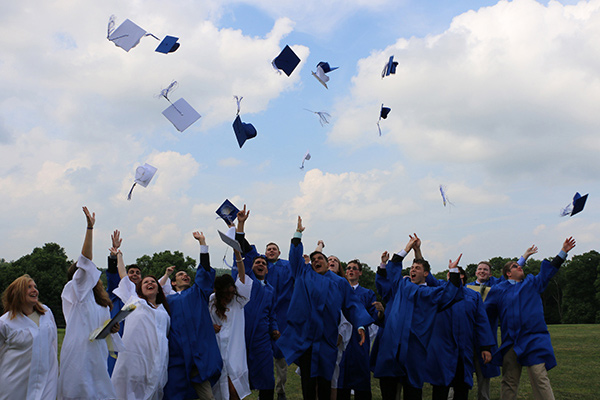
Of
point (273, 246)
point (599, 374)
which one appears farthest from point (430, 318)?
point (599, 374)

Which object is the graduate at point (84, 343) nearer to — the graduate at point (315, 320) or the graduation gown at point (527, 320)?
the graduate at point (315, 320)

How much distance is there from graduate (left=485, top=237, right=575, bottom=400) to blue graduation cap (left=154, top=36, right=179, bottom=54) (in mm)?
6433

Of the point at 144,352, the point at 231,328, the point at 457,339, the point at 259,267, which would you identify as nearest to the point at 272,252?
the point at 259,267

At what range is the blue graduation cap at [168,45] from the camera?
9.17 metres

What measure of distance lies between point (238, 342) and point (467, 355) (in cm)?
328

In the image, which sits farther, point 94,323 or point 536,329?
point 536,329

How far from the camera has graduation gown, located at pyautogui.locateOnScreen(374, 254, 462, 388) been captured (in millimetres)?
7051

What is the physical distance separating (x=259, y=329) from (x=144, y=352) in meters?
1.91

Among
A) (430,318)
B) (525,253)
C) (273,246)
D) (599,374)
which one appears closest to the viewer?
(430,318)

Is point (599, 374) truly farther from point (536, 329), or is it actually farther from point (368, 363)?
point (368, 363)

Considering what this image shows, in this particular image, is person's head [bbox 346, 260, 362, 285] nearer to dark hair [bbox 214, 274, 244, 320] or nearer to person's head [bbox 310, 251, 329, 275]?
person's head [bbox 310, 251, 329, 275]

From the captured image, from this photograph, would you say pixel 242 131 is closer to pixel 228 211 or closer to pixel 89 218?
pixel 228 211

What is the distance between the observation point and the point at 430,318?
7.18 m

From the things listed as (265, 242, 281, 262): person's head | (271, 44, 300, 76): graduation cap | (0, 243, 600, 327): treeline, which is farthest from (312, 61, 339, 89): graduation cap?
(0, 243, 600, 327): treeline
